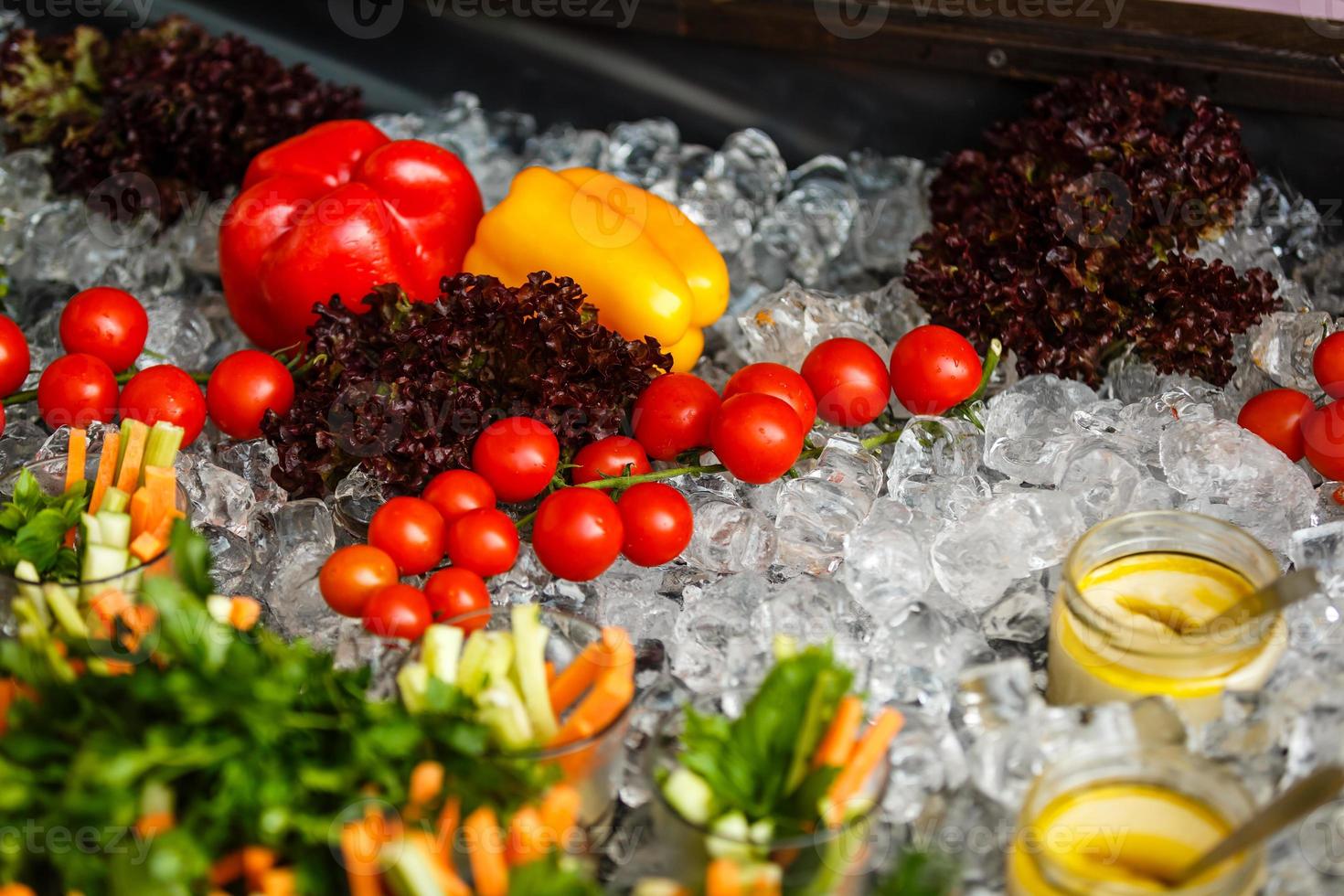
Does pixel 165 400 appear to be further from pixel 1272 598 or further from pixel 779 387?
pixel 1272 598

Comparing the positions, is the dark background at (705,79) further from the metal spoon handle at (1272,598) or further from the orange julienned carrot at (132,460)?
the orange julienned carrot at (132,460)

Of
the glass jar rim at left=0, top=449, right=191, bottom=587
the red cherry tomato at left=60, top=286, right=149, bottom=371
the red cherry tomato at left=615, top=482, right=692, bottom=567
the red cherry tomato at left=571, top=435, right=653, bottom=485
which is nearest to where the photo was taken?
the glass jar rim at left=0, top=449, right=191, bottom=587

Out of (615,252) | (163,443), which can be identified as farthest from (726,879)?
(615,252)

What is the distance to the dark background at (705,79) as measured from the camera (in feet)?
7.22

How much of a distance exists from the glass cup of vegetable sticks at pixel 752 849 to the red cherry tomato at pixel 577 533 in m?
0.39

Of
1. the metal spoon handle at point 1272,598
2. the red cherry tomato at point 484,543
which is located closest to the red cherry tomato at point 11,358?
the red cherry tomato at point 484,543

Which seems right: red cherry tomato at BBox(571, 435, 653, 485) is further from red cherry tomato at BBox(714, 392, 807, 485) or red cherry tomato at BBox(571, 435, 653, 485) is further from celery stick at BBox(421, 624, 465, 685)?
celery stick at BBox(421, 624, 465, 685)

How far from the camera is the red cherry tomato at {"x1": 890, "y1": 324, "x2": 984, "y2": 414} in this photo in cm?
188

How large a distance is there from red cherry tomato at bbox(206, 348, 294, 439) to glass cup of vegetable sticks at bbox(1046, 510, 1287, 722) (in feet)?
3.90

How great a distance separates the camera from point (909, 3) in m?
2.34

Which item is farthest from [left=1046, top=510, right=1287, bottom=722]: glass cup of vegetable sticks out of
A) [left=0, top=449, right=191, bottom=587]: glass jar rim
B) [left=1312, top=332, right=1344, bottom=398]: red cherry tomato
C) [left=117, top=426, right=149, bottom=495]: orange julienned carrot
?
[left=117, top=426, right=149, bottom=495]: orange julienned carrot

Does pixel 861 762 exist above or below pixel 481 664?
above

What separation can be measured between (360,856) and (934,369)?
44.4 inches

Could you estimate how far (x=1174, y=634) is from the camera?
1428 millimetres
